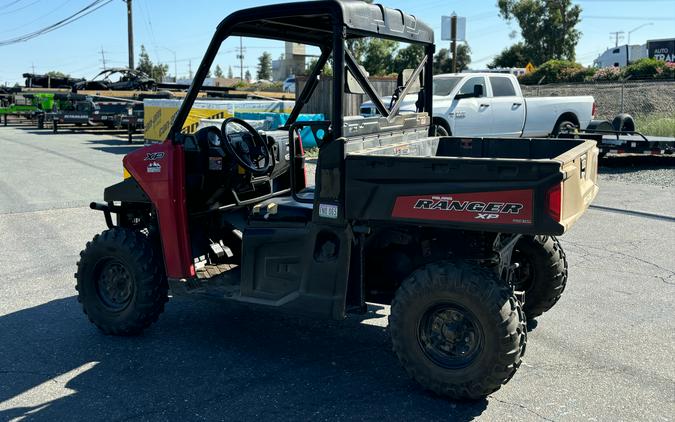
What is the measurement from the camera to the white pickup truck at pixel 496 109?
14656 millimetres

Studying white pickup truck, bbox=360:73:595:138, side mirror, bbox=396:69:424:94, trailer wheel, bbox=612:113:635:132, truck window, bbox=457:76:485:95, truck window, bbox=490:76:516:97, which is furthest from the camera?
truck window, bbox=490:76:516:97

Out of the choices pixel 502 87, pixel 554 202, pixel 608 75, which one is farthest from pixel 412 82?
pixel 608 75

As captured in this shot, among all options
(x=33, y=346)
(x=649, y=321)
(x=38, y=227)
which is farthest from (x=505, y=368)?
(x=38, y=227)

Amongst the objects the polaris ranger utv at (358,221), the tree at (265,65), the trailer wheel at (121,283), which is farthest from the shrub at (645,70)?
the tree at (265,65)

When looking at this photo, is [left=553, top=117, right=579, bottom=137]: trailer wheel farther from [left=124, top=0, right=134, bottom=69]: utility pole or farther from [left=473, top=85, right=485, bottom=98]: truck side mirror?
[left=124, top=0, right=134, bottom=69]: utility pole

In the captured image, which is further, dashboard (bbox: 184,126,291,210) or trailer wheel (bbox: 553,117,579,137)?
trailer wheel (bbox: 553,117,579,137)

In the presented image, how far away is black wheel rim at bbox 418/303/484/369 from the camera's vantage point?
3.90m

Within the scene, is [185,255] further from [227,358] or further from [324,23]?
[324,23]

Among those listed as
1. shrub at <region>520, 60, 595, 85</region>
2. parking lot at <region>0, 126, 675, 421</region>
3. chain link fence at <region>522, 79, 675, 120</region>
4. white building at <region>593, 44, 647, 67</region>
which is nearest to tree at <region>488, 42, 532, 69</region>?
white building at <region>593, 44, 647, 67</region>

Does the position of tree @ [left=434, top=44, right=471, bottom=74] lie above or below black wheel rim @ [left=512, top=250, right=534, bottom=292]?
above

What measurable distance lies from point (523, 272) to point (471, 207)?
1634 mm

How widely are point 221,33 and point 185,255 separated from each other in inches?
61.5

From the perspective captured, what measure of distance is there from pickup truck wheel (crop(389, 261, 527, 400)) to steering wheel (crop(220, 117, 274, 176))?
1.63m

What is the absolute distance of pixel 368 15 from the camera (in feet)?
14.0
